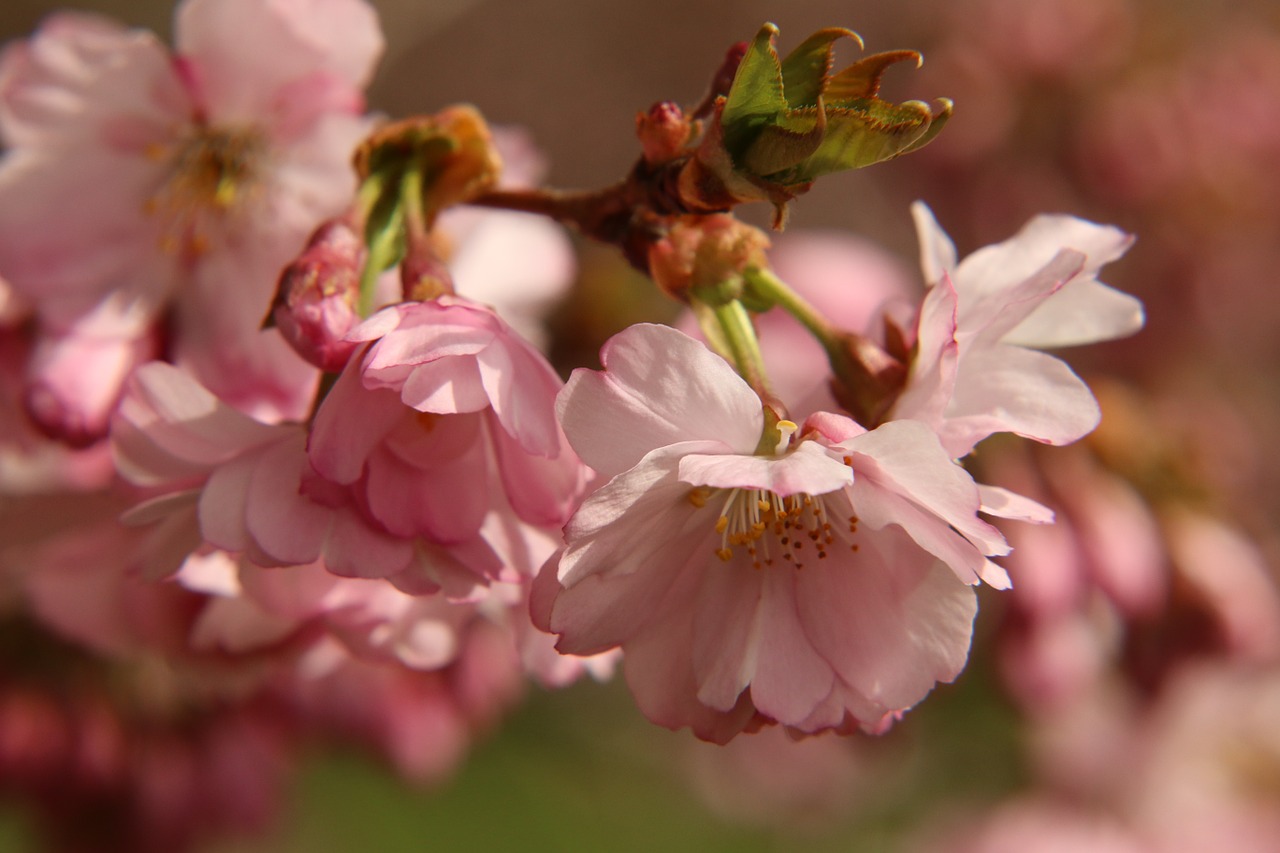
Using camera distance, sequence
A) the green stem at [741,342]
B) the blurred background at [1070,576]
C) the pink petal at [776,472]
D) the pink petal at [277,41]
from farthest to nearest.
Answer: the blurred background at [1070,576] < the pink petal at [277,41] < the green stem at [741,342] < the pink petal at [776,472]

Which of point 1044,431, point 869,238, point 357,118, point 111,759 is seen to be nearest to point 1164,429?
point 1044,431

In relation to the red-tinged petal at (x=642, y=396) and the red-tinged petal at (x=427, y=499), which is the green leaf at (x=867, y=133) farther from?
the red-tinged petal at (x=427, y=499)

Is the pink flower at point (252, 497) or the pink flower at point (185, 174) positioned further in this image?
the pink flower at point (185, 174)

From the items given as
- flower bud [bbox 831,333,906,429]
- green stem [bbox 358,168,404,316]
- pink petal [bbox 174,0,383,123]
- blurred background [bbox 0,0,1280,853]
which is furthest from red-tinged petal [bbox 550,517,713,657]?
blurred background [bbox 0,0,1280,853]

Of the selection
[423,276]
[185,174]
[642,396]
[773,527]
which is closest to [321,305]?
[423,276]

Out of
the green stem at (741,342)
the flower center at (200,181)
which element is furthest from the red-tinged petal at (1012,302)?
the flower center at (200,181)
